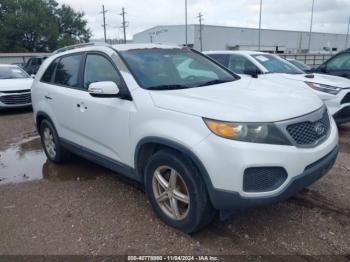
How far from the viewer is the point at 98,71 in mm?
4020

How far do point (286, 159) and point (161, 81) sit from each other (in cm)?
153

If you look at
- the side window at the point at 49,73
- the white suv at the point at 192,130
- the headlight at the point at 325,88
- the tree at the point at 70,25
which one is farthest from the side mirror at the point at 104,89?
the tree at the point at 70,25

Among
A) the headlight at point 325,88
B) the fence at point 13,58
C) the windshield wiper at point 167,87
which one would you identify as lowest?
the fence at point 13,58

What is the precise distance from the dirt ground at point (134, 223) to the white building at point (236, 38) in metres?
54.2

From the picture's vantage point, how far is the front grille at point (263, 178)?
2.61m

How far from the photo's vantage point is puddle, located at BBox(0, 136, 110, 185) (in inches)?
191

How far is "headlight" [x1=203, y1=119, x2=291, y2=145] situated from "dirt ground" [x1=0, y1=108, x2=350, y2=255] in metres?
0.99

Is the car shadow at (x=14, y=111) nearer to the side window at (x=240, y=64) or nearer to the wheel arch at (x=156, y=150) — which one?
the side window at (x=240, y=64)

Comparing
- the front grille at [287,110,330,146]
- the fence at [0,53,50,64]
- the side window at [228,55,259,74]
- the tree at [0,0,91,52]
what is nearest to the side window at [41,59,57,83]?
the front grille at [287,110,330,146]

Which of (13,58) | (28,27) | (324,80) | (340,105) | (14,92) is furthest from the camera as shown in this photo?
(28,27)

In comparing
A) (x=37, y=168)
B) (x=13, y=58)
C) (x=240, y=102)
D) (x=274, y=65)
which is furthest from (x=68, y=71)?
(x=13, y=58)

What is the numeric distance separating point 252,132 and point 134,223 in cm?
159

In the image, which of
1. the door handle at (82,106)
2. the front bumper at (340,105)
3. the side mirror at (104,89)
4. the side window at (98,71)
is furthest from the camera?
the front bumper at (340,105)

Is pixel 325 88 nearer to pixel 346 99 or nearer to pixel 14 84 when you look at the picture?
pixel 346 99
